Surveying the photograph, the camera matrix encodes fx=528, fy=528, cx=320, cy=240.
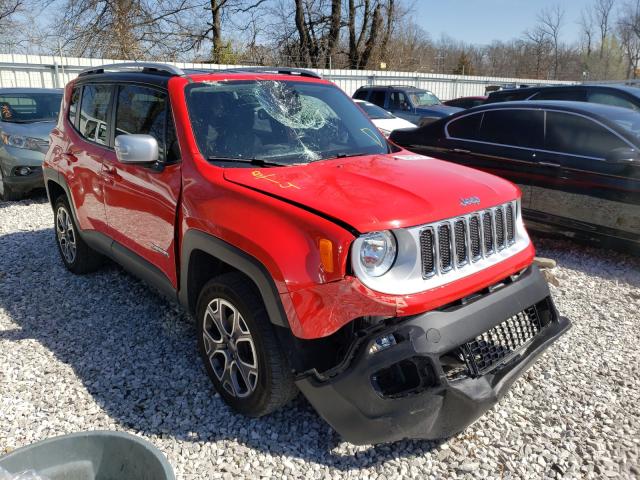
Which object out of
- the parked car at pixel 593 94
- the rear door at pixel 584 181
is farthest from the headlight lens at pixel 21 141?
the parked car at pixel 593 94

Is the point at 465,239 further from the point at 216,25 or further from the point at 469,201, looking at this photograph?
the point at 216,25

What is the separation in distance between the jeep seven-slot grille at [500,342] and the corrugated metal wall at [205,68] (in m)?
3.23

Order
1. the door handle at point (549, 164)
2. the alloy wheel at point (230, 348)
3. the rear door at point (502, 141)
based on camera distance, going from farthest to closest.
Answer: the rear door at point (502, 141) < the door handle at point (549, 164) < the alloy wheel at point (230, 348)

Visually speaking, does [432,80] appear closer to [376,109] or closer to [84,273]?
[376,109]

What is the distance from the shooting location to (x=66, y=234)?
5098mm

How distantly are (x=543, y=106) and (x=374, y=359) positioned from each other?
15.9 feet

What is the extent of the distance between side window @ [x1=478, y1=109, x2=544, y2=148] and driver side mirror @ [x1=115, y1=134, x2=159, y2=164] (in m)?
4.37

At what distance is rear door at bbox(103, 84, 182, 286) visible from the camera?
3.23 m

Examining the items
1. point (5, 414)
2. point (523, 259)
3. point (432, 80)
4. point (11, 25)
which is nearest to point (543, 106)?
point (523, 259)

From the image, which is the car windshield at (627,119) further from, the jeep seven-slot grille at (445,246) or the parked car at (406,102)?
the parked car at (406,102)

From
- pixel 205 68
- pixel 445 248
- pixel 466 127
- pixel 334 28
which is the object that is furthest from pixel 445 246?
pixel 334 28

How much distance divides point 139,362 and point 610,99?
8.44m

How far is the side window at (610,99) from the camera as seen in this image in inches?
332

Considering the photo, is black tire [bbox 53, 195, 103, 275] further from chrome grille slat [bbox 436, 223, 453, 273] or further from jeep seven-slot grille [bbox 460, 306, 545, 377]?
jeep seven-slot grille [bbox 460, 306, 545, 377]
